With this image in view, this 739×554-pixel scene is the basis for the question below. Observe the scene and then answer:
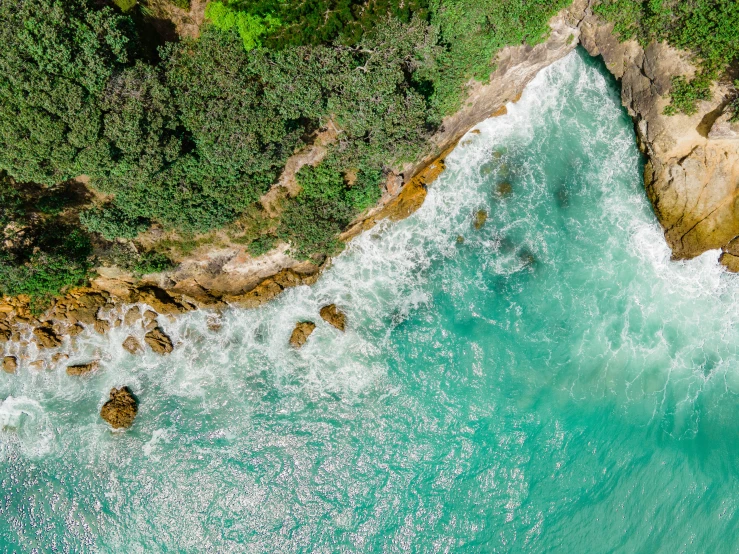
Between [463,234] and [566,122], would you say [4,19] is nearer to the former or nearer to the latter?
[463,234]

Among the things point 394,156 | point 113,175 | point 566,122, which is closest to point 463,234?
point 394,156

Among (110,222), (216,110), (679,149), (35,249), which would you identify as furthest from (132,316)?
(679,149)

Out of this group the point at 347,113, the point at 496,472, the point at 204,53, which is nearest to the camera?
the point at 204,53

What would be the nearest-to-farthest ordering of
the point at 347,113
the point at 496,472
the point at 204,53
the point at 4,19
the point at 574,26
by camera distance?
the point at 4,19 < the point at 204,53 < the point at 347,113 < the point at 574,26 < the point at 496,472

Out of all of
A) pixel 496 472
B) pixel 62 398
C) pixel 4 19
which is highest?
pixel 4 19

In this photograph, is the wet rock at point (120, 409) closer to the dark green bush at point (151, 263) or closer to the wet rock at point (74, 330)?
the wet rock at point (74, 330)

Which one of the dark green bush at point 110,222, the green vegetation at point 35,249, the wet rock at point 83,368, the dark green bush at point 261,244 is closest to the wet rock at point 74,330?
the wet rock at point 83,368
